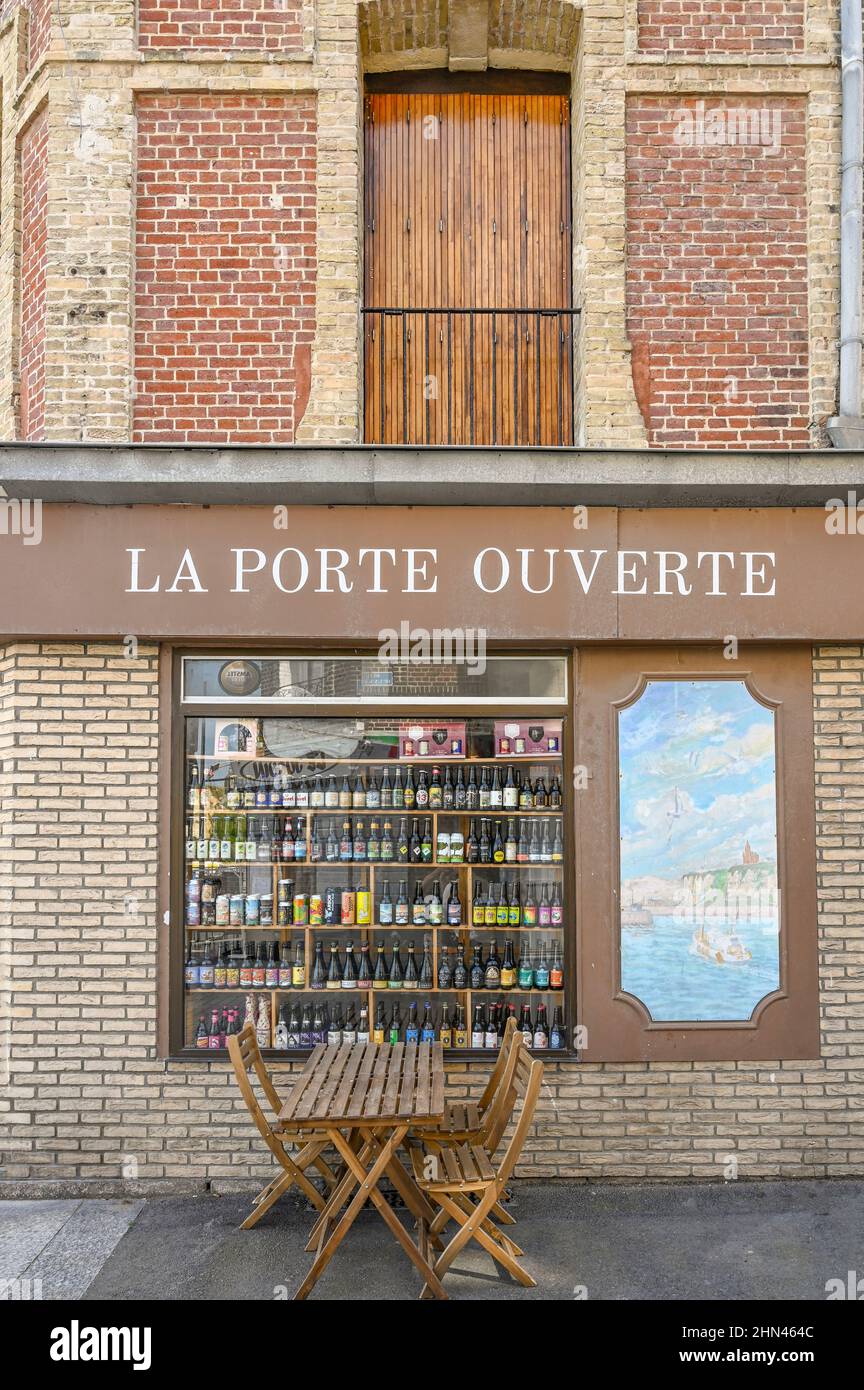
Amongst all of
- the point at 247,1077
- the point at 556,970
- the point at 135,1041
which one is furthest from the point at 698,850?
the point at 135,1041

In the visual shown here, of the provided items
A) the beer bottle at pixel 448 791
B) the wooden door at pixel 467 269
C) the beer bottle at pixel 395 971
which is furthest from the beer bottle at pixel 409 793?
the wooden door at pixel 467 269

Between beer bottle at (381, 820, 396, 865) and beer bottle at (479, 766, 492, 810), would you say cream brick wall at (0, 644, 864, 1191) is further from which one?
beer bottle at (479, 766, 492, 810)

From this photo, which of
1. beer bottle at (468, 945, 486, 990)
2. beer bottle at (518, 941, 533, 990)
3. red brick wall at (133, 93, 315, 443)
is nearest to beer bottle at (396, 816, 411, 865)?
beer bottle at (468, 945, 486, 990)

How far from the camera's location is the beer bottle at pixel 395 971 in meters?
6.68

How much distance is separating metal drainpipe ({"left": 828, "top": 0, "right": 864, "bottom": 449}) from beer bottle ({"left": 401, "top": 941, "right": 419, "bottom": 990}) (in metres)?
4.10

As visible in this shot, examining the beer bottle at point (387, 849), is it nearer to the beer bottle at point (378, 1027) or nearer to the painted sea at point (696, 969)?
the beer bottle at point (378, 1027)

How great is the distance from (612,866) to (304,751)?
2.07 metres

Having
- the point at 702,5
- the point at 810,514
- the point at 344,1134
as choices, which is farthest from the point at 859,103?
the point at 344,1134

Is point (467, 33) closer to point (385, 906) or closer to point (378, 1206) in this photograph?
point (385, 906)

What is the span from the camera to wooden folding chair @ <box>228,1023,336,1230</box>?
5.21 meters

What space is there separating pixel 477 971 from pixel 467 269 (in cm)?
454

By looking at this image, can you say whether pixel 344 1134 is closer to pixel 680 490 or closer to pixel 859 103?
pixel 680 490

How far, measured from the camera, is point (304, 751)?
6.84m

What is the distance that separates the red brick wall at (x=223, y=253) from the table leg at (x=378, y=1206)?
13.6 ft
